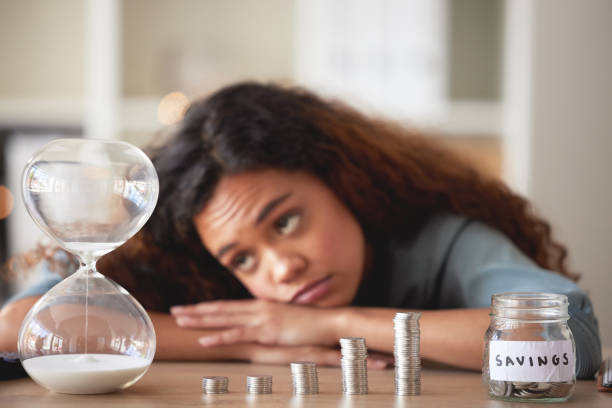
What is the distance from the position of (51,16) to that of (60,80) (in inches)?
9.4

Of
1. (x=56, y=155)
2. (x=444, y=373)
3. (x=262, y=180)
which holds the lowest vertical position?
(x=444, y=373)

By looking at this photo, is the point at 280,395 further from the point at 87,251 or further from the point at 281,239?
the point at 281,239

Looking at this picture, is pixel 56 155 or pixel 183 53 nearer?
pixel 56 155

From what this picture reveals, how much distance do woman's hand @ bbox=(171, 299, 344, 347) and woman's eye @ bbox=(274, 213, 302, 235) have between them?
0.15 m

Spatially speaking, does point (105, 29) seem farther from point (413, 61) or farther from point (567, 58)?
point (567, 58)

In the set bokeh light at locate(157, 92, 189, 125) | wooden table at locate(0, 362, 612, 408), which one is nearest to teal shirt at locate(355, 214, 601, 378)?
wooden table at locate(0, 362, 612, 408)

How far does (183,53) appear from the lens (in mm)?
2795

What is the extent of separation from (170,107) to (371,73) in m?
0.75

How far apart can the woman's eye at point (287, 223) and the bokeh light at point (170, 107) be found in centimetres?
152

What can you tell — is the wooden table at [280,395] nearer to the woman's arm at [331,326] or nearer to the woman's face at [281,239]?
the woman's arm at [331,326]

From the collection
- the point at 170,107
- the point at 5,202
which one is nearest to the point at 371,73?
the point at 170,107

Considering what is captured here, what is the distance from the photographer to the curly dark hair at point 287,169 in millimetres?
1310

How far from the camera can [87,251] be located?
2.47 feet

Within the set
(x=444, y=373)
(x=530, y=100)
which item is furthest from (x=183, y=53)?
(x=444, y=373)
